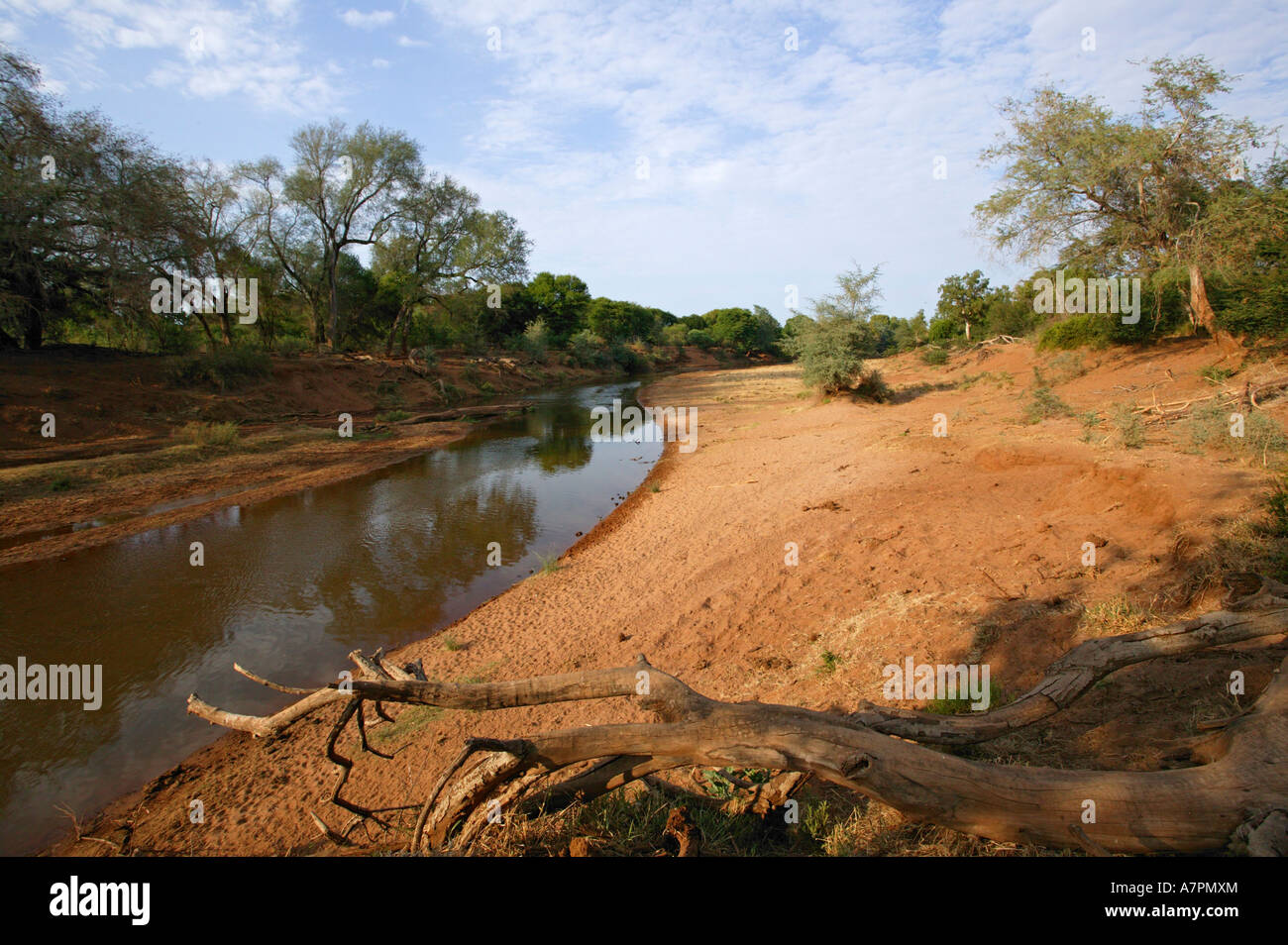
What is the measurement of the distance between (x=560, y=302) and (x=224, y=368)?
119ft

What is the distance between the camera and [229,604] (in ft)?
24.8

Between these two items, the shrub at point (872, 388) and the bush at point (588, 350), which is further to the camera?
the bush at point (588, 350)

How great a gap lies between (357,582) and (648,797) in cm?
646

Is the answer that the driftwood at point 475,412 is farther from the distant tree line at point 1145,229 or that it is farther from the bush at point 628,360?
Answer: the bush at point 628,360

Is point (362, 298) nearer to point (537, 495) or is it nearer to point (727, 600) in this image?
point (537, 495)

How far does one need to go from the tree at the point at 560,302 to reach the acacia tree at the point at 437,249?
14.2 metres

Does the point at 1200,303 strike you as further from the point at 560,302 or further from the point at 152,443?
the point at 560,302

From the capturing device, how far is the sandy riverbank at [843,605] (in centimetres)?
381

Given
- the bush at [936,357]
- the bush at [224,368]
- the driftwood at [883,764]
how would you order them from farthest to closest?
1. the bush at [936,357]
2. the bush at [224,368]
3. the driftwood at [883,764]

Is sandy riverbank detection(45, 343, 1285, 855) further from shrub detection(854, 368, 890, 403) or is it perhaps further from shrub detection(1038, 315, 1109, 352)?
shrub detection(1038, 315, 1109, 352)

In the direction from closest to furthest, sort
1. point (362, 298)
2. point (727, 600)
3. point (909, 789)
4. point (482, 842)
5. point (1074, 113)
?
point (909, 789) → point (482, 842) → point (727, 600) → point (1074, 113) → point (362, 298)

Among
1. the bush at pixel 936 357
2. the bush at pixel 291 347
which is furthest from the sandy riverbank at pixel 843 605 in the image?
the bush at pixel 936 357

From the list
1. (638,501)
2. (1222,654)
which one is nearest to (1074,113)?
(638,501)
